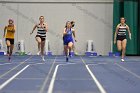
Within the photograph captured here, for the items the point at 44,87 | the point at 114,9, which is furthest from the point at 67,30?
the point at 44,87

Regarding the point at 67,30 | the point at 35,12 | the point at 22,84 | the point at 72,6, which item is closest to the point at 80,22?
the point at 72,6

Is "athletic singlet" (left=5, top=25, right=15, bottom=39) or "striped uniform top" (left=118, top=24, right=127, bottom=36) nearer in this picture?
"athletic singlet" (left=5, top=25, right=15, bottom=39)

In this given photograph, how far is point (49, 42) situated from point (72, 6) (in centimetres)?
231

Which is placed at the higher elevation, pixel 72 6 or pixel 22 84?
pixel 72 6

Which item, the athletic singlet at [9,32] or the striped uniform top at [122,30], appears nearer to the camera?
the athletic singlet at [9,32]

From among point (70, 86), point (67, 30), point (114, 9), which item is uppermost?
point (114, 9)

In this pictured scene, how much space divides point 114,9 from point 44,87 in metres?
14.2

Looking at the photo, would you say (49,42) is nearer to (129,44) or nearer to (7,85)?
(129,44)

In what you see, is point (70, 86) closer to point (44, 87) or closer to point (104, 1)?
point (44, 87)

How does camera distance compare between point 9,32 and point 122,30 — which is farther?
point 122,30

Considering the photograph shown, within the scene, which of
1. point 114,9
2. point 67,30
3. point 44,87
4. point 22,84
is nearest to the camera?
point 44,87

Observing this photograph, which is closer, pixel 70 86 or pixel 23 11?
pixel 70 86

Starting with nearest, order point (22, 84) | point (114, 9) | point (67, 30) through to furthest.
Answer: point (22, 84) → point (67, 30) → point (114, 9)

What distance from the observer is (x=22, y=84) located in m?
7.56
